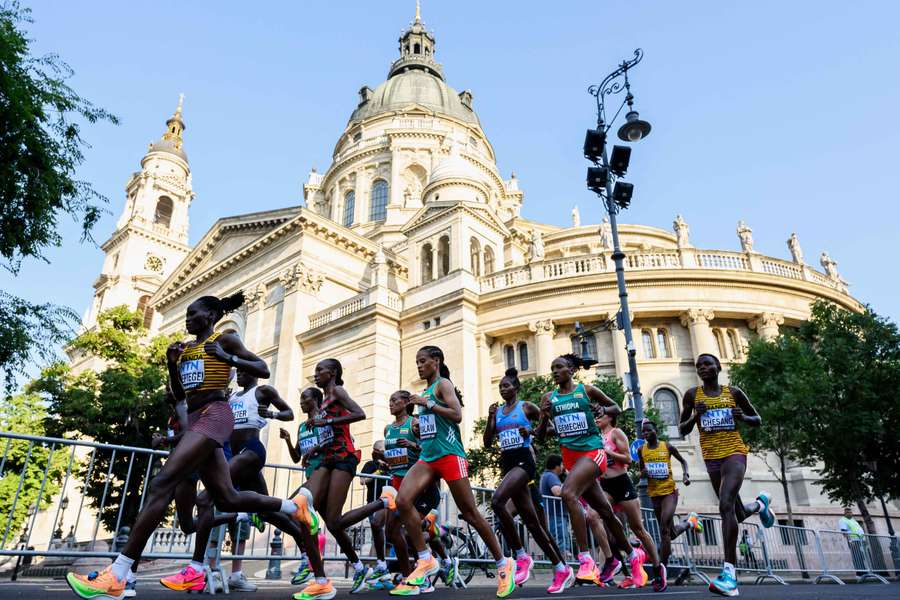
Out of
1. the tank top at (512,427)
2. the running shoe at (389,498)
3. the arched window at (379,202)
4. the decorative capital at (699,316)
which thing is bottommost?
the running shoe at (389,498)

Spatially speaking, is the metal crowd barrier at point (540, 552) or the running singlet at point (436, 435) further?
the metal crowd barrier at point (540, 552)

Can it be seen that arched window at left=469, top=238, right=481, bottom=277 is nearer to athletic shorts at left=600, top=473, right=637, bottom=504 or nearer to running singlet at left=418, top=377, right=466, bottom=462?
athletic shorts at left=600, top=473, right=637, bottom=504

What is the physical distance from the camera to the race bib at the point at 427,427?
565cm

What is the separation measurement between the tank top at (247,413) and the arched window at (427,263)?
2405 centimetres

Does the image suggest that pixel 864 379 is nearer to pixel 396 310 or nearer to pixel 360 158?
pixel 396 310

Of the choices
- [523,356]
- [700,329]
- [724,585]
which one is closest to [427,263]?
[523,356]

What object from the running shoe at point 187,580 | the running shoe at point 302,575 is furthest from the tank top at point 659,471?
the running shoe at point 187,580

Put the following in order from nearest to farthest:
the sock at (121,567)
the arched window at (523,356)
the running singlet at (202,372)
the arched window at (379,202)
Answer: the sock at (121,567)
the running singlet at (202,372)
the arched window at (523,356)
the arched window at (379,202)

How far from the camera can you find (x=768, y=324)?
24.2 metres

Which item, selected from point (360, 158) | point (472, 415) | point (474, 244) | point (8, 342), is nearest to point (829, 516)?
point (472, 415)

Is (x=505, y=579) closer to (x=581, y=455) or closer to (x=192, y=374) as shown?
(x=581, y=455)

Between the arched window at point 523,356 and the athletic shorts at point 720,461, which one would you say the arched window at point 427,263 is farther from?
the athletic shorts at point 720,461

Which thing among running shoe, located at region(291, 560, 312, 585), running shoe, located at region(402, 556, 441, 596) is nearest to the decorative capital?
running shoe, located at region(291, 560, 312, 585)

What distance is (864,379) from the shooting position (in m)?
18.4
